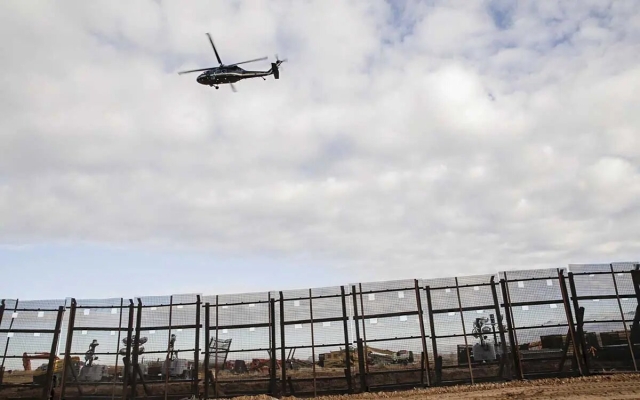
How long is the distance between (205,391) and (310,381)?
371cm

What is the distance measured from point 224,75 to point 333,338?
16.4 metres

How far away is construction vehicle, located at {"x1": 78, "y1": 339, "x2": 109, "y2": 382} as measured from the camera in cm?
1623

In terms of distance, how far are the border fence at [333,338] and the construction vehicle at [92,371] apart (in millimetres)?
36

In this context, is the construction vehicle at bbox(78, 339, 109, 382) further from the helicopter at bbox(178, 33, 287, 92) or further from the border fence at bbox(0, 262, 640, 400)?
the helicopter at bbox(178, 33, 287, 92)

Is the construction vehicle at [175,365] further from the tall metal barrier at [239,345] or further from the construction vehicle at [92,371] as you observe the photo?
the construction vehicle at [92,371]

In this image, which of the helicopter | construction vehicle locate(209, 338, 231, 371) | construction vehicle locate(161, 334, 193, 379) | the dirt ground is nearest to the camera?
the dirt ground

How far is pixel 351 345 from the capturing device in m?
16.0

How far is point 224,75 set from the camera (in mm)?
25609

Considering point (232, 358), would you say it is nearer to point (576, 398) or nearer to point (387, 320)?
point (387, 320)

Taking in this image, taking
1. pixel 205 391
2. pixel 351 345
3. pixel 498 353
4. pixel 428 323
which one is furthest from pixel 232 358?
pixel 498 353

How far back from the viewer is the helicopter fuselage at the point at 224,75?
83.9 ft

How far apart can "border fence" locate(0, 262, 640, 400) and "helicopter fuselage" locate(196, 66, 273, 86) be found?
45.2ft

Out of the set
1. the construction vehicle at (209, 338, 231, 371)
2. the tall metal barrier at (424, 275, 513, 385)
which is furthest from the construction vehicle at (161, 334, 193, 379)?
the tall metal barrier at (424, 275, 513, 385)

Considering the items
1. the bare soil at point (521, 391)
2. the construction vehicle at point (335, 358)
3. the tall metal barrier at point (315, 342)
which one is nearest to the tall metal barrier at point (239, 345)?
the tall metal barrier at point (315, 342)
